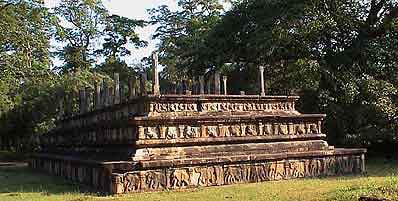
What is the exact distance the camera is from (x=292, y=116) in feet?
41.3

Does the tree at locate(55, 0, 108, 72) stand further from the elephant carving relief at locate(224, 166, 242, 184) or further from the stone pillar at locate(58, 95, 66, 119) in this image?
the elephant carving relief at locate(224, 166, 242, 184)

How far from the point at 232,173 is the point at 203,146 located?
3.03ft

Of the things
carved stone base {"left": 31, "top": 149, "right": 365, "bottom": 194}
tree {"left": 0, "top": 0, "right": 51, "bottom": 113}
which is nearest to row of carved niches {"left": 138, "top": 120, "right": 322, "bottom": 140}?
carved stone base {"left": 31, "top": 149, "right": 365, "bottom": 194}

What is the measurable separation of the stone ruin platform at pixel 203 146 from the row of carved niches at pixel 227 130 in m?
0.02

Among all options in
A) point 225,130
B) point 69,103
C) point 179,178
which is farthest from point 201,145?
point 69,103

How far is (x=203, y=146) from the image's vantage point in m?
11.1

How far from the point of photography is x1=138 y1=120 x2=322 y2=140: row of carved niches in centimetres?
1052

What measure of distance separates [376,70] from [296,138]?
723 centimetres

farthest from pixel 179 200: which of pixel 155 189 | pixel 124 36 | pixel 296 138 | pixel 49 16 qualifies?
pixel 124 36

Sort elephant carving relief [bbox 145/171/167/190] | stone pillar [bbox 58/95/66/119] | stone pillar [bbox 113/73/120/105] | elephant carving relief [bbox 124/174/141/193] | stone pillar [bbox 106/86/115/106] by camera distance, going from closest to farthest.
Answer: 1. elephant carving relief [bbox 124/174/141/193]
2. elephant carving relief [bbox 145/171/167/190]
3. stone pillar [bbox 113/73/120/105]
4. stone pillar [bbox 106/86/115/106]
5. stone pillar [bbox 58/95/66/119]

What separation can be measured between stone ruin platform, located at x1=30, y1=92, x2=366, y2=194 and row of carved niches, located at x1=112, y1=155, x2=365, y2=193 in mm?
19

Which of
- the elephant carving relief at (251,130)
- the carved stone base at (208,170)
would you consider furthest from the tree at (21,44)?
the elephant carving relief at (251,130)

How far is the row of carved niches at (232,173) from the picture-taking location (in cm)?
969

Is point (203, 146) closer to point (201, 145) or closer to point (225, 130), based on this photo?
point (201, 145)
